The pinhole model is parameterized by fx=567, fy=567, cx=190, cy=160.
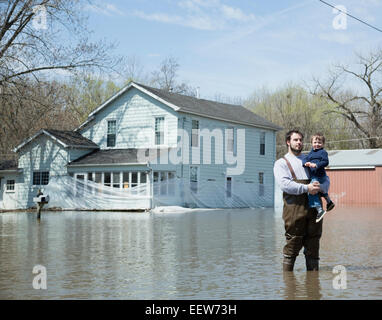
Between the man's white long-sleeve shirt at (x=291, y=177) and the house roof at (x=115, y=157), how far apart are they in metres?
24.5

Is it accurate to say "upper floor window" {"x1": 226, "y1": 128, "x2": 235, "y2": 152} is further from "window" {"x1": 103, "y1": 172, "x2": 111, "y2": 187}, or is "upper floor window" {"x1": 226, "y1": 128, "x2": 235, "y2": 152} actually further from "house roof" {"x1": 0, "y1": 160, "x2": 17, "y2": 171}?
"house roof" {"x1": 0, "y1": 160, "x2": 17, "y2": 171}

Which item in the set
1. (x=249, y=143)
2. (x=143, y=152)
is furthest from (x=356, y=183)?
(x=143, y=152)

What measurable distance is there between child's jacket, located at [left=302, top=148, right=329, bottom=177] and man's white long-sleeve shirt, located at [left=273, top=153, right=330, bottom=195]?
0.29 feet

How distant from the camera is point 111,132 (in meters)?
37.8

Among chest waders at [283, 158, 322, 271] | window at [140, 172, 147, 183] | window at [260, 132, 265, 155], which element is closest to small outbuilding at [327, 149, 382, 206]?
window at [260, 132, 265, 155]

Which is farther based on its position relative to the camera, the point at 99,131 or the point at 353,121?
the point at 353,121

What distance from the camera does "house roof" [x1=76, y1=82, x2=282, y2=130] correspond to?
34991mm

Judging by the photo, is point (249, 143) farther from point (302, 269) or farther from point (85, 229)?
point (302, 269)

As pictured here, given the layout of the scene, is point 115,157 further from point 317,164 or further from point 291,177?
point 317,164

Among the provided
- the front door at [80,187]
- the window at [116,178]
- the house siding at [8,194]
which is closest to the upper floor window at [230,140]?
the window at [116,178]

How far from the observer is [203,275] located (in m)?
8.50

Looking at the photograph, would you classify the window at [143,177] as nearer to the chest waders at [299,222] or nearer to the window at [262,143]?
the window at [262,143]
